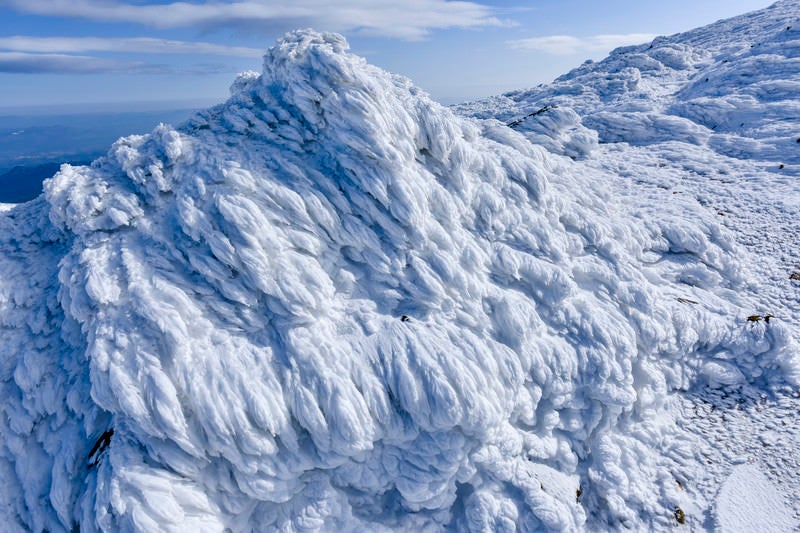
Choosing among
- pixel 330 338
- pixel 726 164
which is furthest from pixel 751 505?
pixel 726 164

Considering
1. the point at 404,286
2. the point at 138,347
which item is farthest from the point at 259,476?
the point at 404,286

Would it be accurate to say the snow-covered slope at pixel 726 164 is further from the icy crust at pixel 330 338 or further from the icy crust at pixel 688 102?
the icy crust at pixel 330 338

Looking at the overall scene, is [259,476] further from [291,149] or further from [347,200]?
[291,149]

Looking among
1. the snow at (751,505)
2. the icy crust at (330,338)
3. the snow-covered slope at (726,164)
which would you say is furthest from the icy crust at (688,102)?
the snow at (751,505)

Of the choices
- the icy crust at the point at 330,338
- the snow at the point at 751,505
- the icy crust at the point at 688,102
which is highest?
the icy crust at the point at 688,102

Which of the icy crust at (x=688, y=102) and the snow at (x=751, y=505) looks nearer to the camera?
the snow at (x=751, y=505)

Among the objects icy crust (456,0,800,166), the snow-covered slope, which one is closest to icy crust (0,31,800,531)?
the snow-covered slope

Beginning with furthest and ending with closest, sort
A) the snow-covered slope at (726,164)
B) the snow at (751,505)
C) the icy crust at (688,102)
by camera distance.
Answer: the icy crust at (688,102) < the snow-covered slope at (726,164) < the snow at (751,505)
